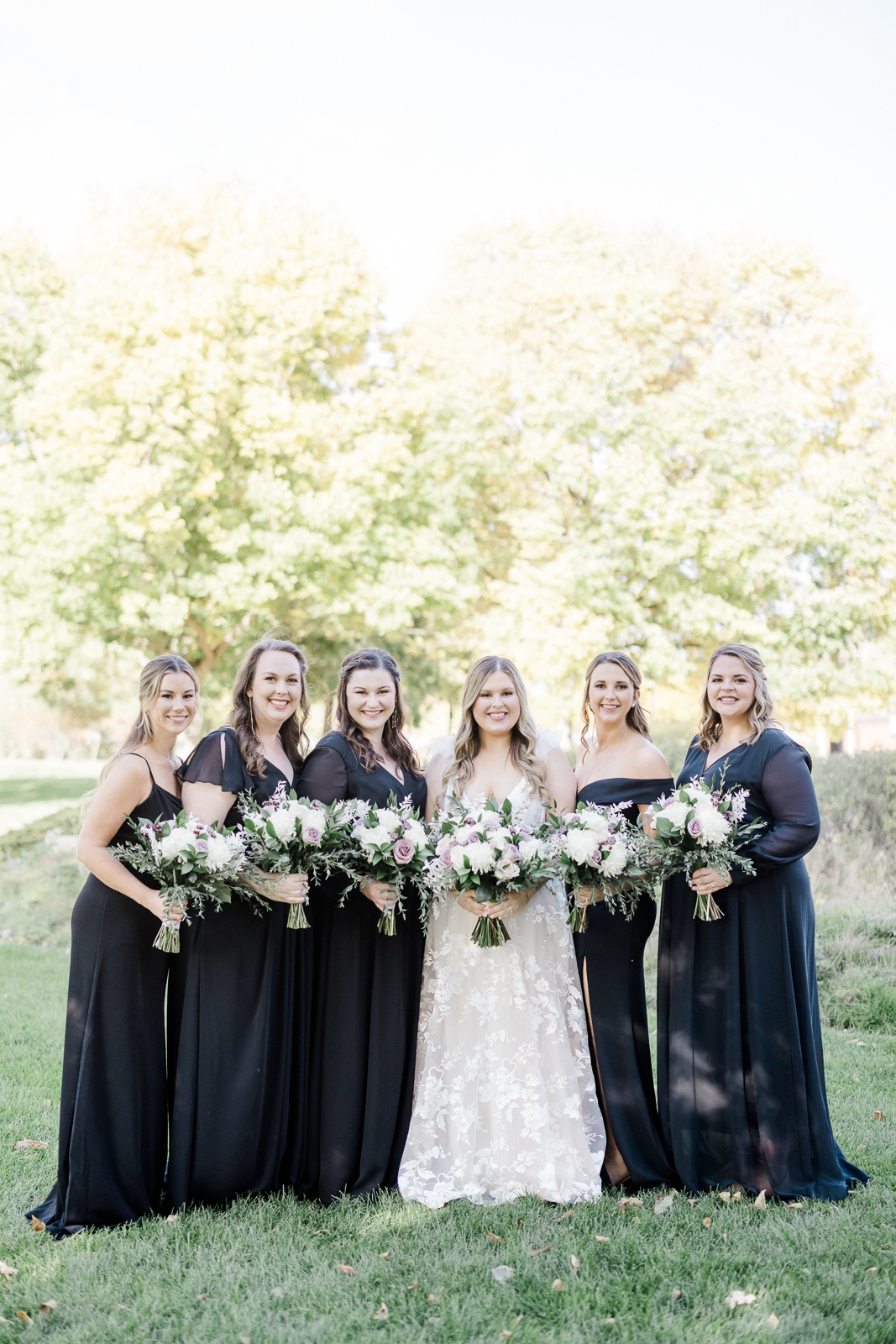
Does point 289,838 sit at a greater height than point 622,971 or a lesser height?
greater

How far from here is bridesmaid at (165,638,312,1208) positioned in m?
4.93

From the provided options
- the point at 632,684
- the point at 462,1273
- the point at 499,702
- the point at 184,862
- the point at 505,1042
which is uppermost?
the point at 632,684

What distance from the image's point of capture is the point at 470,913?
5.38 metres

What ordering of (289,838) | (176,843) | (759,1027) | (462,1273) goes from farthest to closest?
(759,1027), (289,838), (176,843), (462,1273)

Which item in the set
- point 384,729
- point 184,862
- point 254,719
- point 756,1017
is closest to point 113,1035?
point 184,862

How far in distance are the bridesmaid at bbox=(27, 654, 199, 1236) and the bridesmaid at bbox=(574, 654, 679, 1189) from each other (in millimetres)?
2140

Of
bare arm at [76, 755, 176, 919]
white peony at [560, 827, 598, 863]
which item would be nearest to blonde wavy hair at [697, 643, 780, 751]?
white peony at [560, 827, 598, 863]

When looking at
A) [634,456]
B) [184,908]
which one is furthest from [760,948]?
[634,456]

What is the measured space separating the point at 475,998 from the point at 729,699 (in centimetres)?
199

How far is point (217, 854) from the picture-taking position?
459cm

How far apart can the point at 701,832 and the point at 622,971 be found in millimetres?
964

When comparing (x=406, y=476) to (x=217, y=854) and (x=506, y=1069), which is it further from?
(x=217, y=854)

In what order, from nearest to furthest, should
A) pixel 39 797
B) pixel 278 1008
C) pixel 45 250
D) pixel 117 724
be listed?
pixel 278 1008 < pixel 45 250 < pixel 39 797 < pixel 117 724

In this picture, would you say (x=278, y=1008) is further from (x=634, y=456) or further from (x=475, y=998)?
(x=634, y=456)
